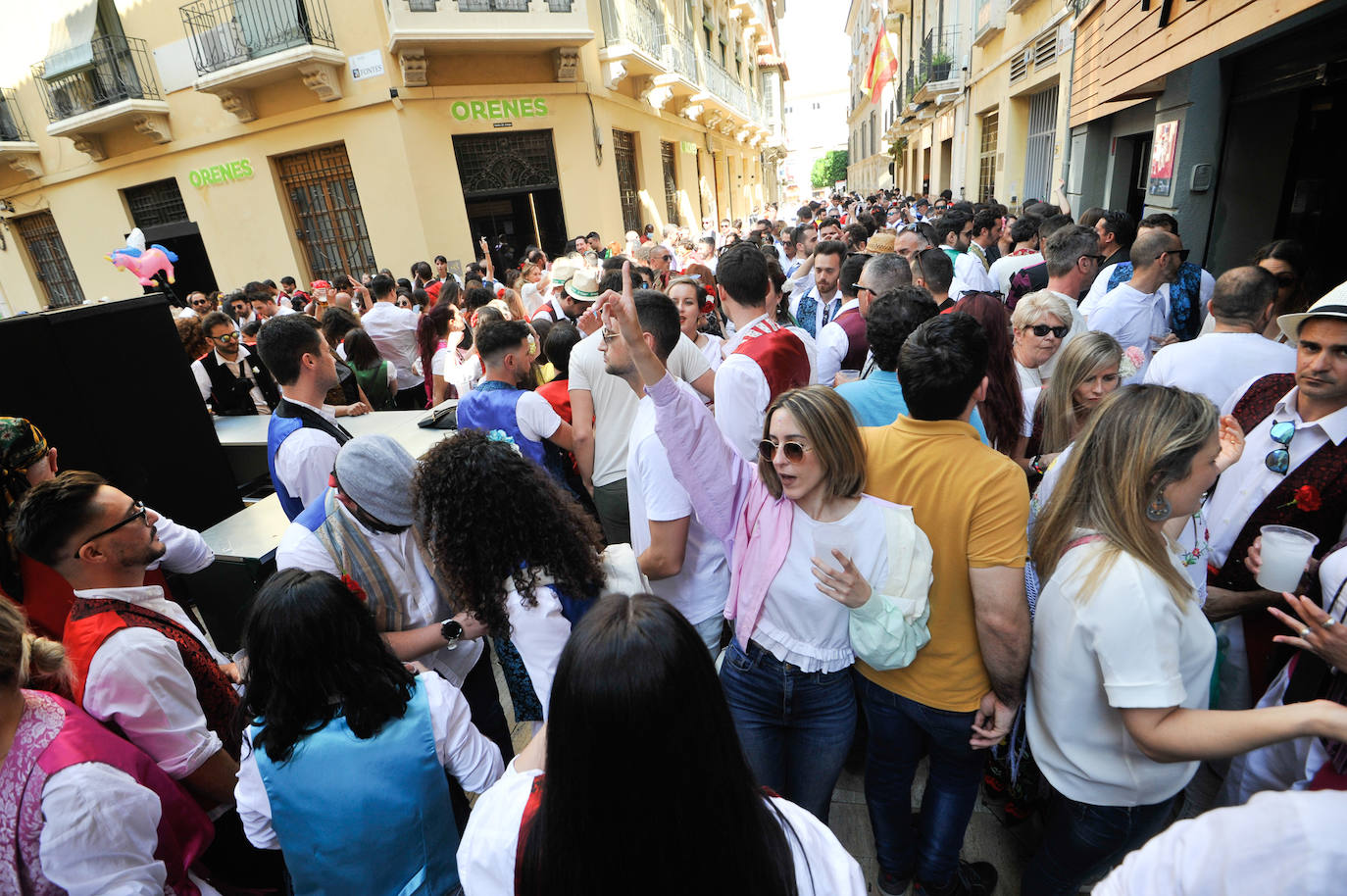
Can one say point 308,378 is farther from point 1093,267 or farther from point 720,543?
point 1093,267

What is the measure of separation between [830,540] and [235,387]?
5.56 metres

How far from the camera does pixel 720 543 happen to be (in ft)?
7.06

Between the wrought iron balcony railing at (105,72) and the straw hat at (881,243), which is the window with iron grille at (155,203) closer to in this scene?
the wrought iron balcony railing at (105,72)

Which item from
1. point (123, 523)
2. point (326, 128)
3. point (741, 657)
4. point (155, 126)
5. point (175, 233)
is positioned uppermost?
point (155, 126)

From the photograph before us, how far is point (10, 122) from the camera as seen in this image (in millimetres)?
13742

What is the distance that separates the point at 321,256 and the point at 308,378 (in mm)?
10934

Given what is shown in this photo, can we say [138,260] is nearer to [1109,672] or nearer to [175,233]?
[175,233]

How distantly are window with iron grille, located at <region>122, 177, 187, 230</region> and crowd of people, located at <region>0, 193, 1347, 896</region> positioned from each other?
46.1ft

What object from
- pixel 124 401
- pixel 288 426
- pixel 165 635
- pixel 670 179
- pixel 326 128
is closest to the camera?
pixel 165 635

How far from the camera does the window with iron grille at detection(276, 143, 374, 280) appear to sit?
444 inches

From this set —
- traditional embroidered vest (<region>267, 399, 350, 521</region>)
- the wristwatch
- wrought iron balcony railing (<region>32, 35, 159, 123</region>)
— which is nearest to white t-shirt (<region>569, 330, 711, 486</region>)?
traditional embroidered vest (<region>267, 399, 350, 521</region>)

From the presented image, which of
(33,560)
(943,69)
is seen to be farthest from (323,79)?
(943,69)

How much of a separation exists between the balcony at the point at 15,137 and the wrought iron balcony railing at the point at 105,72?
221 centimetres

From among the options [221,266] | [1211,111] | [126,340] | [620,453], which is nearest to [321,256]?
[221,266]
